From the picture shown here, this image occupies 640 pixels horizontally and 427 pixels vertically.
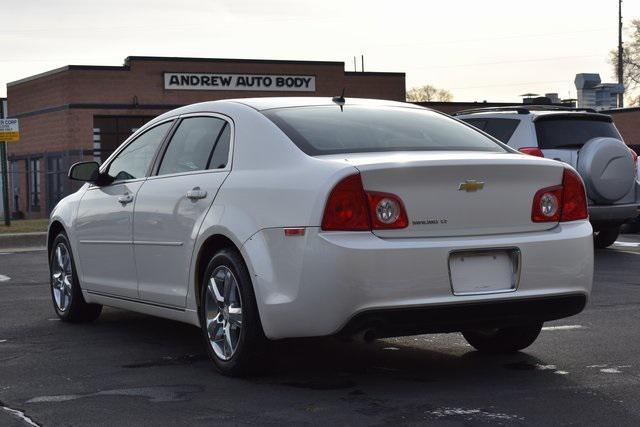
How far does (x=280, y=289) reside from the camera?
229 inches

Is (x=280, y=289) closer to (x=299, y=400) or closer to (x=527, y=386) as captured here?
(x=299, y=400)

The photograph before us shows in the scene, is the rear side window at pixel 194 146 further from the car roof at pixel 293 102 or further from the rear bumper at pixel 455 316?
the rear bumper at pixel 455 316

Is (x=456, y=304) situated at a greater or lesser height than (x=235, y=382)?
greater

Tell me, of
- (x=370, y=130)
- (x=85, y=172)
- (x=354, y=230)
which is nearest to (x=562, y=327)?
(x=370, y=130)

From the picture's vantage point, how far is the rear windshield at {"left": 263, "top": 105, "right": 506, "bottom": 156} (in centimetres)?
627

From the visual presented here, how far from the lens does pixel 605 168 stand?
13.4 meters

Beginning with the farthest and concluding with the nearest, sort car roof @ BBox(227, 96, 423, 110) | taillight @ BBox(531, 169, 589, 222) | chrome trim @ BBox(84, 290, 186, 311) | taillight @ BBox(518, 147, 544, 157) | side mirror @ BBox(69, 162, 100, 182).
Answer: taillight @ BBox(518, 147, 544, 157)
side mirror @ BBox(69, 162, 100, 182)
chrome trim @ BBox(84, 290, 186, 311)
car roof @ BBox(227, 96, 423, 110)
taillight @ BBox(531, 169, 589, 222)

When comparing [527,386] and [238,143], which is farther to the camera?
[238,143]

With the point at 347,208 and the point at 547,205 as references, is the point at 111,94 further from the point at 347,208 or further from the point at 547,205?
the point at 347,208

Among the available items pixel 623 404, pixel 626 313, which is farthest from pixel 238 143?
pixel 626 313

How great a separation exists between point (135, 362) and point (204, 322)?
2.05ft

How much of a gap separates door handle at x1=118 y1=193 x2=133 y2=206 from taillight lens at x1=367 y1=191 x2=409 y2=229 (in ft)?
7.84

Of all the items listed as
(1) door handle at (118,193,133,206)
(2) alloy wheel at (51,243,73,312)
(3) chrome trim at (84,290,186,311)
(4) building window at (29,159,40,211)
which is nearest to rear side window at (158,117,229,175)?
(1) door handle at (118,193,133,206)

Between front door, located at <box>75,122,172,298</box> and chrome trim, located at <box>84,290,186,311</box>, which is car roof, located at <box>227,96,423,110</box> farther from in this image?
chrome trim, located at <box>84,290,186,311</box>
